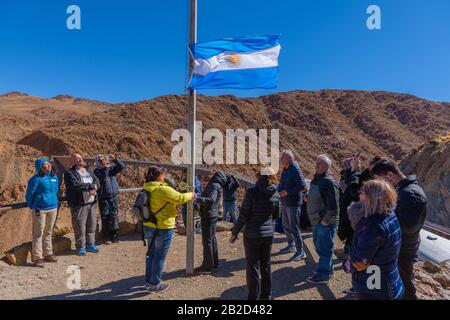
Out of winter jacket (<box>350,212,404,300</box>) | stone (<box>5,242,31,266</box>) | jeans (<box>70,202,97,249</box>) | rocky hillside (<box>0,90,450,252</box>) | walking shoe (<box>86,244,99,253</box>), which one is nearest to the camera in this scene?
winter jacket (<box>350,212,404,300</box>)

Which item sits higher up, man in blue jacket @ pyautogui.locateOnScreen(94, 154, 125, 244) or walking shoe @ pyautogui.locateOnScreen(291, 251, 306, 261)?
man in blue jacket @ pyautogui.locateOnScreen(94, 154, 125, 244)

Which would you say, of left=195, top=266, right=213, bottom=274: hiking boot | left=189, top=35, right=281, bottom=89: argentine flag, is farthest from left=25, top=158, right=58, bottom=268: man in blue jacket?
left=189, top=35, right=281, bottom=89: argentine flag

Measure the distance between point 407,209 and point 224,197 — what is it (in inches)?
204

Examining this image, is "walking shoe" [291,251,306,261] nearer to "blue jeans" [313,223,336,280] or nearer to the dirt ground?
the dirt ground

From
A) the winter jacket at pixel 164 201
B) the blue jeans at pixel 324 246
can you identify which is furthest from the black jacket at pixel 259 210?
the blue jeans at pixel 324 246

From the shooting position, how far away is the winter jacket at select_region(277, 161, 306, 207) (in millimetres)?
5426

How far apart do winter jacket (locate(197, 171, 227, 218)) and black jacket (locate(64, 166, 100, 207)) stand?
6.74 feet

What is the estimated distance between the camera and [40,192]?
545 cm

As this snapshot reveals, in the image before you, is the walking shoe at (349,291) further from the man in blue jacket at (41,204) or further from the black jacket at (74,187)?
the man in blue jacket at (41,204)

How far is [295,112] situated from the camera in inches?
1982

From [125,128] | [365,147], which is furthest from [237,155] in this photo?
[365,147]

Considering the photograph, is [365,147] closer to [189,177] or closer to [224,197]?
[224,197]

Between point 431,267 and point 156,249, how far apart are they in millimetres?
3833

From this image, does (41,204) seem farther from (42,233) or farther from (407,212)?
(407,212)
